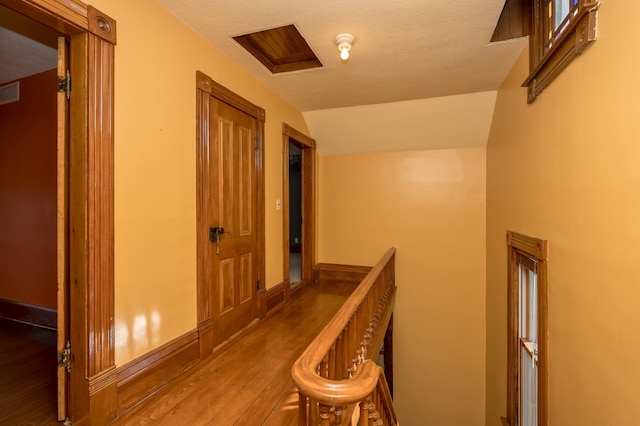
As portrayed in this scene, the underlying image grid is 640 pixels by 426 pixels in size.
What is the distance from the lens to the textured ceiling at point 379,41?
6.79ft

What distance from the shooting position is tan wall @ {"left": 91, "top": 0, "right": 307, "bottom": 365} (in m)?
1.77

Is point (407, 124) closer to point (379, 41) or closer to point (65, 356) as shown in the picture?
point (379, 41)

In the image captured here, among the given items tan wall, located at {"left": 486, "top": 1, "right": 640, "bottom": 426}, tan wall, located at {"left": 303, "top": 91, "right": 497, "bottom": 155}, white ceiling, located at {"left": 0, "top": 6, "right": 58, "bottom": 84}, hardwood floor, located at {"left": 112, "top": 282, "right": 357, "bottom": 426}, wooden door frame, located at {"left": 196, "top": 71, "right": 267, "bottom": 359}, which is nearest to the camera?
tan wall, located at {"left": 486, "top": 1, "right": 640, "bottom": 426}

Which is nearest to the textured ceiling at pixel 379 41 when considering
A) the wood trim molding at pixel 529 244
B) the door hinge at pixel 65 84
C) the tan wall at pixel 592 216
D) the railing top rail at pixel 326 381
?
the tan wall at pixel 592 216

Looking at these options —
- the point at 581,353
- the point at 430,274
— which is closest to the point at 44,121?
the point at 581,353

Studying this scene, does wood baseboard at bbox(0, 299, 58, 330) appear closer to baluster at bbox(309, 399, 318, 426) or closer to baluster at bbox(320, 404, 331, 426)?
baluster at bbox(309, 399, 318, 426)

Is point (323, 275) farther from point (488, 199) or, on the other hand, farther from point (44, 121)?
point (44, 121)

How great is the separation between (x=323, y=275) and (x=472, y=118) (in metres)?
3.05

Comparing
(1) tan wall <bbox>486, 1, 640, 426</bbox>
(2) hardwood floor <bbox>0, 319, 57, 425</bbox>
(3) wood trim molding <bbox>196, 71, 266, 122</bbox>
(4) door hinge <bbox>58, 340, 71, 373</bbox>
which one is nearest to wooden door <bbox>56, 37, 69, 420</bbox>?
(4) door hinge <bbox>58, 340, 71, 373</bbox>

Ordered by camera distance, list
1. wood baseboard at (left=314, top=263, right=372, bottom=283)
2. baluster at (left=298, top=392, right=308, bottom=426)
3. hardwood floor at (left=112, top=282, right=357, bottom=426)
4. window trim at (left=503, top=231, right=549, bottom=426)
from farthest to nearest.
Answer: wood baseboard at (left=314, top=263, right=372, bottom=283) < window trim at (left=503, top=231, right=549, bottom=426) < hardwood floor at (left=112, top=282, right=357, bottom=426) < baluster at (left=298, top=392, right=308, bottom=426)

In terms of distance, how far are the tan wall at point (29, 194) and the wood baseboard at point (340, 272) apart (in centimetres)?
322

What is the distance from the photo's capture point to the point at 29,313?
3.08 m

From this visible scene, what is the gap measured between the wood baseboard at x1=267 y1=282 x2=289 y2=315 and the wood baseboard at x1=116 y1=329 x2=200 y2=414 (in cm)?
113

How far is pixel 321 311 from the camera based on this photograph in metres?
3.49
